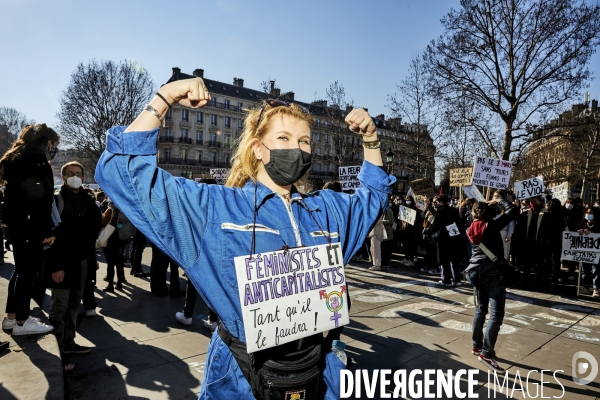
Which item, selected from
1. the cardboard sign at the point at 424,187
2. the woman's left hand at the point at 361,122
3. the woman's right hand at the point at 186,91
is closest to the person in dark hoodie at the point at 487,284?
the woman's left hand at the point at 361,122

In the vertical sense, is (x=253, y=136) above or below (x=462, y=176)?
below

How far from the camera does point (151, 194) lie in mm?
1443

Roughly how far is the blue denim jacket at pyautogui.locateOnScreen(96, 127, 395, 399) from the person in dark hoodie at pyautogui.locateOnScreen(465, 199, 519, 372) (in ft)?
11.4

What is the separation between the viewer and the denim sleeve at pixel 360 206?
1.91 m

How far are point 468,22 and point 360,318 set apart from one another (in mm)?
16940

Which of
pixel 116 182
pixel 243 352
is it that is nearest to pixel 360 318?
pixel 243 352

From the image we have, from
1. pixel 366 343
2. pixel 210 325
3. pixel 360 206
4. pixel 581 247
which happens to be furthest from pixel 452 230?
pixel 360 206

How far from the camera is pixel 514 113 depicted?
712 inches

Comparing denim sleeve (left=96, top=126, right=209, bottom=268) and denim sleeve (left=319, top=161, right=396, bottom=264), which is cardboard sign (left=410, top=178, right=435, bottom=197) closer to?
denim sleeve (left=319, top=161, right=396, bottom=264)

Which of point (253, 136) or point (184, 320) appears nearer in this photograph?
point (253, 136)

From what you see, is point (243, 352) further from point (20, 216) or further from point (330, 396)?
point (20, 216)

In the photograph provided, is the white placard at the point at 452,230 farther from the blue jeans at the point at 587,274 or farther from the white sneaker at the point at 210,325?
the white sneaker at the point at 210,325

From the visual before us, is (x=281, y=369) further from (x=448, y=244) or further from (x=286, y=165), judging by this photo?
(x=448, y=244)

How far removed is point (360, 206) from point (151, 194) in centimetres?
99
